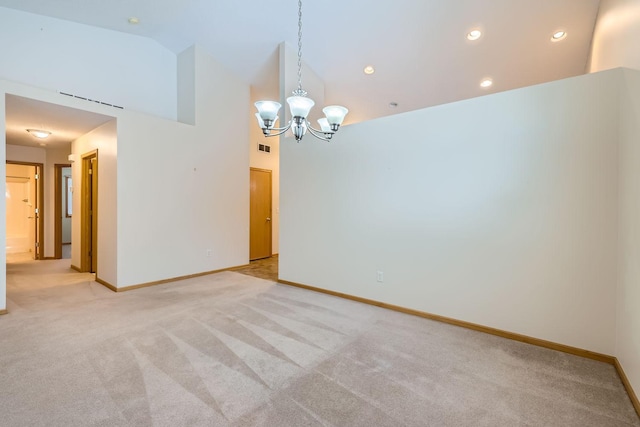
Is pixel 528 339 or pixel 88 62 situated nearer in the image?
pixel 528 339

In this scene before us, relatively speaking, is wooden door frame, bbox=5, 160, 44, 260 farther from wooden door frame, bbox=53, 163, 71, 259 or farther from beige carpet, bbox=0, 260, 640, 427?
beige carpet, bbox=0, 260, 640, 427

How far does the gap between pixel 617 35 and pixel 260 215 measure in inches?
241

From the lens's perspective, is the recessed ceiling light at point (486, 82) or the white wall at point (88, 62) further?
the recessed ceiling light at point (486, 82)

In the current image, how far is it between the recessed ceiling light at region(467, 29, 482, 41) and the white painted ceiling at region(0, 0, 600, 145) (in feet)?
0.22

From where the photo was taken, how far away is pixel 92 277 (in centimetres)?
505

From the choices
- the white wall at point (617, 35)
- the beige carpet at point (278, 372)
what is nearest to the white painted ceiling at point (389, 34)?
the white wall at point (617, 35)

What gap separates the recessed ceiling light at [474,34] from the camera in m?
3.95

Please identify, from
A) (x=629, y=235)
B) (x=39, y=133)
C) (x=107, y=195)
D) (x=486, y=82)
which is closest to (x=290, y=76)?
(x=486, y=82)

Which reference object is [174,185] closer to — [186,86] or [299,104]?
[186,86]

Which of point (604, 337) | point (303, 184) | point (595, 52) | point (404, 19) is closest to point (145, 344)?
point (303, 184)

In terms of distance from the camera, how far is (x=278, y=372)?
87.6 inches

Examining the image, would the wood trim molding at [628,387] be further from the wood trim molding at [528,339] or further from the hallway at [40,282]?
the hallway at [40,282]

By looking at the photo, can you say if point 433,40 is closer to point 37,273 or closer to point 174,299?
point 174,299

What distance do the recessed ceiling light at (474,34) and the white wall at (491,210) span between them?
1.65 metres
